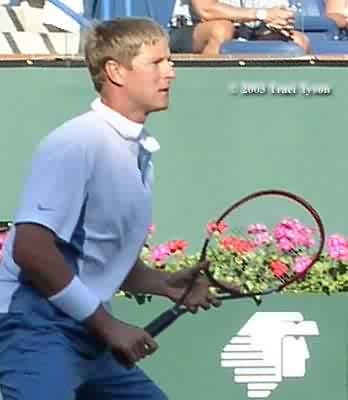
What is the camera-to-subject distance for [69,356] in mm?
3363

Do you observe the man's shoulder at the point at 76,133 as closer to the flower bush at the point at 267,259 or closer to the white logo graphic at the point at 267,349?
the white logo graphic at the point at 267,349

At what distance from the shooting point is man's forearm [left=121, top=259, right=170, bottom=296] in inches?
145

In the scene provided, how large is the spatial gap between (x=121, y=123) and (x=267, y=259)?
7.31 ft

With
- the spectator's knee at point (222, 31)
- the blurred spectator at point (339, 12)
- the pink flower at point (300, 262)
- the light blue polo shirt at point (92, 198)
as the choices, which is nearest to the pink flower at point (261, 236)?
the pink flower at point (300, 262)

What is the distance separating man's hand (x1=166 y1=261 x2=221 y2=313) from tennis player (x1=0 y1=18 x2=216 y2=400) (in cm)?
20

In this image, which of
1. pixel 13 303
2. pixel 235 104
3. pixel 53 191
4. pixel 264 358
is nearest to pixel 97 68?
pixel 53 191

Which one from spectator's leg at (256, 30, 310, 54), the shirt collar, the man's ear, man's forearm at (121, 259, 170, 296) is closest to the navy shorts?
man's forearm at (121, 259, 170, 296)

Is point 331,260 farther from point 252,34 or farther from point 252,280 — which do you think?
→ point 252,34

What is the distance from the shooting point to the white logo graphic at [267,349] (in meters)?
5.23

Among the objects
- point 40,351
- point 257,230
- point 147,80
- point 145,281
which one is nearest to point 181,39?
point 257,230

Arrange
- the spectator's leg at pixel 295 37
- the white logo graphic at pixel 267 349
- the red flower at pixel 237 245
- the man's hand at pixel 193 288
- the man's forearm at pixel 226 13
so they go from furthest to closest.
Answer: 1. the spectator's leg at pixel 295 37
2. the man's forearm at pixel 226 13
3. the red flower at pixel 237 245
4. the white logo graphic at pixel 267 349
5. the man's hand at pixel 193 288

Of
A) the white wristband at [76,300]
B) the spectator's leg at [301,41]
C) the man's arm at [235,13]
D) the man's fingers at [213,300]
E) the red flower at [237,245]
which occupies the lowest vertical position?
the red flower at [237,245]

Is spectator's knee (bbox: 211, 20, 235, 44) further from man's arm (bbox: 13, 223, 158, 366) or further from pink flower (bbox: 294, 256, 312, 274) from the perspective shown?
man's arm (bbox: 13, 223, 158, 366)

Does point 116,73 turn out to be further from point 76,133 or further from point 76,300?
point 76,300
